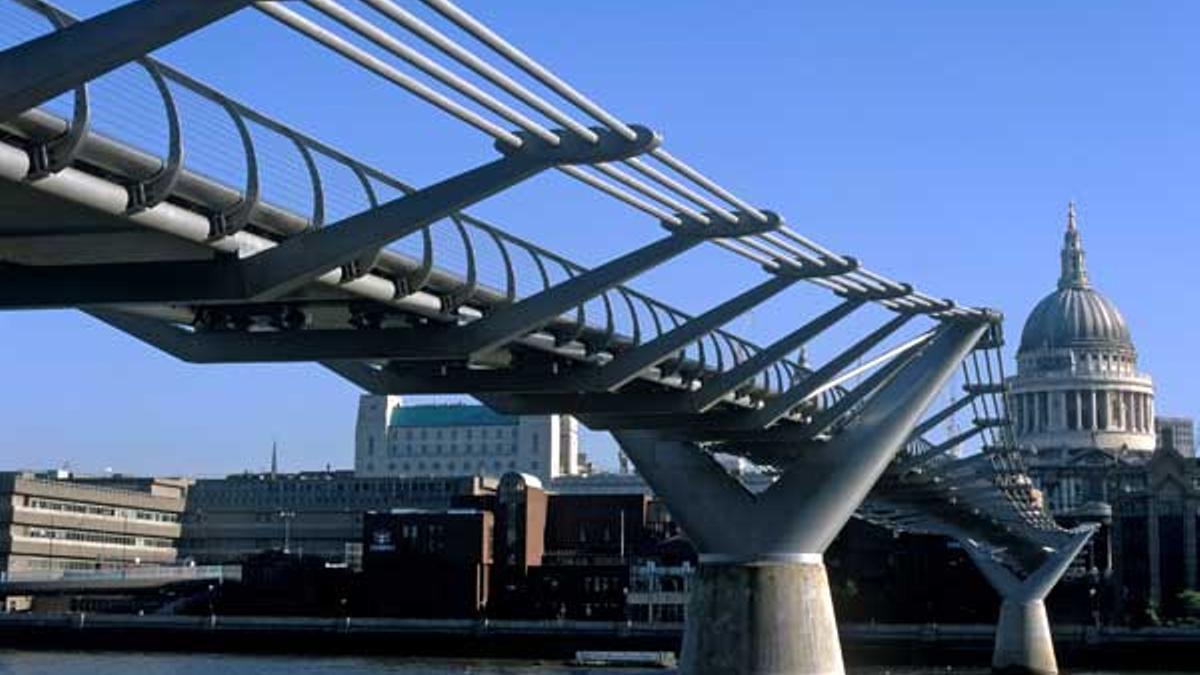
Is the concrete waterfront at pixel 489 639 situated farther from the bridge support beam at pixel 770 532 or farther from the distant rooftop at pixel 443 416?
the distant rooftop at pixel 443 416

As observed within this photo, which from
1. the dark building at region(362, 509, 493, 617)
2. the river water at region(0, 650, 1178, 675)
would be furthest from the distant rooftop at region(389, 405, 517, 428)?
the river water at region(0, 650, 1178, 675)

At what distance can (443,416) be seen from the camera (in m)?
197

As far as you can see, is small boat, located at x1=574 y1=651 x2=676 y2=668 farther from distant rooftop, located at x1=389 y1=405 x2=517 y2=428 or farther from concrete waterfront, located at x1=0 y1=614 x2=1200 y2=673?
distant rooftop, located at x1=389 y1=405 x2=517 y2=428

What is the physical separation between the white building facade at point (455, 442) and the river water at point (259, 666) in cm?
9490

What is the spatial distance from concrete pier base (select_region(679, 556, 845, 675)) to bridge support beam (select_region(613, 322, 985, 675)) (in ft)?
0.06

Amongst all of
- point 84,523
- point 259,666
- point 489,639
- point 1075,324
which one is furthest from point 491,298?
point 1075,324

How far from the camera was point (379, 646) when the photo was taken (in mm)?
99188

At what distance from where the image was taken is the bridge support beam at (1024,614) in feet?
261

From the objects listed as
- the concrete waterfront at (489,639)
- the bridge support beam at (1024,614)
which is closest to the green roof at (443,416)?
the concrete waterfront at (489,639)

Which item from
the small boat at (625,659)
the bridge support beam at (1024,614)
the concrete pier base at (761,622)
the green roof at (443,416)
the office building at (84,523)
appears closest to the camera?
the concrete pier base at (761,622)

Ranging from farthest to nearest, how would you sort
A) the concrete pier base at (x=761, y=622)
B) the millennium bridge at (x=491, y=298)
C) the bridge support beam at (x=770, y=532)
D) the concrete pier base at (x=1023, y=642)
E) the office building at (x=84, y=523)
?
1. the office building at (x=84, y=523)
2. the concrete pier base at (x=1023, y=642)
3. the bridge support beam at (x=770, y=532)
4. the concrete pier base at (x=761, y=622)
5. the millennium bridge at (x=491, y=298)

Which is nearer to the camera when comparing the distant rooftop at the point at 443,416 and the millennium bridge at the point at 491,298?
the millennium bridge at the point at 491,298

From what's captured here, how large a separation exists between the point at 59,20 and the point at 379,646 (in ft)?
288

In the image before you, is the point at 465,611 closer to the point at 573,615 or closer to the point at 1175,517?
the point at 573,615
